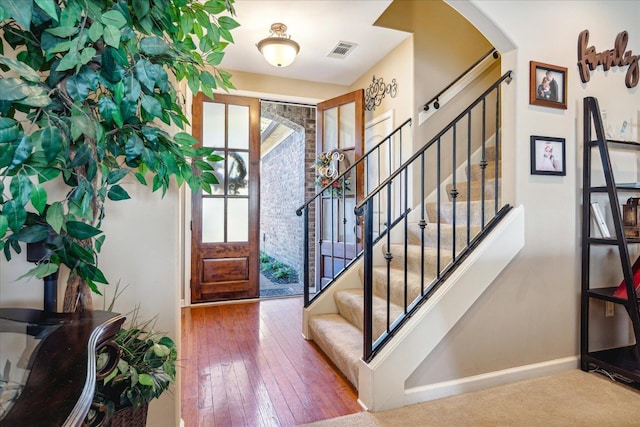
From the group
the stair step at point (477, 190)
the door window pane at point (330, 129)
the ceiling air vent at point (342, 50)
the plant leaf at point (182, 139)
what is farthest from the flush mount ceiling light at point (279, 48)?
the plant leaf at point (182, 139)

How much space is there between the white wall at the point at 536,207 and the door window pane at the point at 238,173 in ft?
9.13

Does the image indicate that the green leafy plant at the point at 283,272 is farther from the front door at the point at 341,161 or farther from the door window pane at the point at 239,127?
the door window pane at the point at 239,127

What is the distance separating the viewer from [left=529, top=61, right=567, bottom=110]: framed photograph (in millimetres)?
2094

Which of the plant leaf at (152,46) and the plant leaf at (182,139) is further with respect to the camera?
the plant leaf at (182,139)

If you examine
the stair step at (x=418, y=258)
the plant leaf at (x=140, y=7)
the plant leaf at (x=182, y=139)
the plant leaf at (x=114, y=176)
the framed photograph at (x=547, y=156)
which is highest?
the plant leaf at (x=140, y=7)

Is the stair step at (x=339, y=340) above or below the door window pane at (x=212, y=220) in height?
below

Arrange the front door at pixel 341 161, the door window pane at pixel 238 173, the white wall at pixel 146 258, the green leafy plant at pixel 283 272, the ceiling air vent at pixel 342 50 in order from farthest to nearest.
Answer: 1. the green leafy plant at pixel 283 272
2. the door window pane at pixel 238 173
3. the front door at pixel 341 161
4. the ceiling air vent at pixel 342 50
5. the white wall at pixel 146 258

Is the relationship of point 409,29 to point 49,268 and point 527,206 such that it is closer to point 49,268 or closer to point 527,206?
Result: point 527,206

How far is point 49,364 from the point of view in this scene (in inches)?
29.0

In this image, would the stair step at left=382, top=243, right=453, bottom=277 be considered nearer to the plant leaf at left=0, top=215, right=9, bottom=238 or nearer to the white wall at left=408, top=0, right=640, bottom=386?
the white wall at left=408, top=0, right=640, bottom=386

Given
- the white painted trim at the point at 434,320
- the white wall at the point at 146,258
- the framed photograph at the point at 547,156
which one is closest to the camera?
the white wall at the point at 146,258

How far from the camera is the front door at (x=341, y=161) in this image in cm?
A: 379

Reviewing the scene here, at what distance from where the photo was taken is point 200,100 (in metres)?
3.83

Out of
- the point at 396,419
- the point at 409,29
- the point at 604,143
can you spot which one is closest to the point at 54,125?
the point at 396,419
